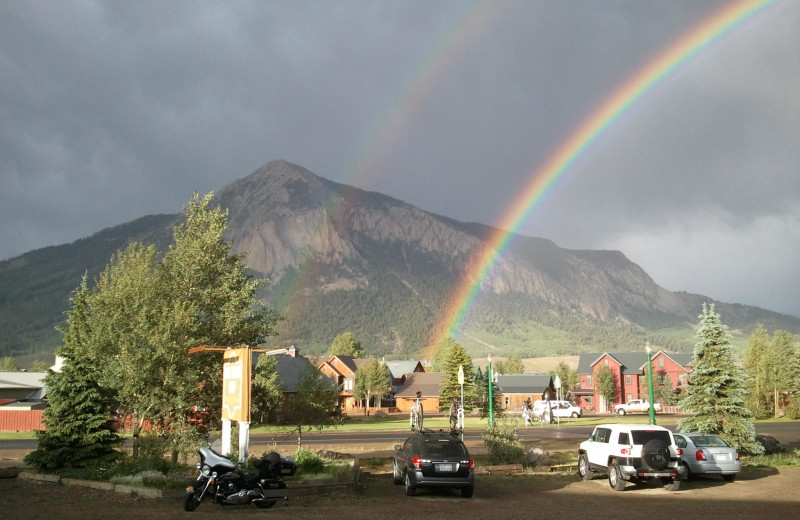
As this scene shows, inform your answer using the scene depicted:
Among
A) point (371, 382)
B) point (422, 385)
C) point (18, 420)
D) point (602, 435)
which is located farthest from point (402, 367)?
point (602, 435)

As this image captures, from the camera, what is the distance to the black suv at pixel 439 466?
17344mm

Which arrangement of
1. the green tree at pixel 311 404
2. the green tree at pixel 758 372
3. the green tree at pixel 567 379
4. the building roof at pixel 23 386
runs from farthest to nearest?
1. the green tree at pixel 567 379
2. the building roof at pixel 23 386
3. the green tree at pixel 758 372
4. the green tree at pixel 311 404

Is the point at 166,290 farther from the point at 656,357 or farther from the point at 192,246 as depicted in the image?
the point at 656,357

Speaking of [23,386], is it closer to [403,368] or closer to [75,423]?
[75,423]

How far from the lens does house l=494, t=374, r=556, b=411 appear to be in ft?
351

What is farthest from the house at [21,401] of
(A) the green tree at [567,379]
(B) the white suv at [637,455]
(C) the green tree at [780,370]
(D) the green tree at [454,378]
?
(A) the green tree at [567,379]

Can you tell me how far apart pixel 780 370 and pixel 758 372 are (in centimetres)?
212

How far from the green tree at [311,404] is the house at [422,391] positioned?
7495 cm

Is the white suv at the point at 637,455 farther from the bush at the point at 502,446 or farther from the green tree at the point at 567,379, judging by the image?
the green tree at the point at 567,379

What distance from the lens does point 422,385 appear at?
112m

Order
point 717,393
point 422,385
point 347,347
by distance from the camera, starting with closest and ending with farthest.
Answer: point 717,393, point 422,385, point 347,347

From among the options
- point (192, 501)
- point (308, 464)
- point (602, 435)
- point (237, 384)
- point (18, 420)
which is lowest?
point (18, 420)

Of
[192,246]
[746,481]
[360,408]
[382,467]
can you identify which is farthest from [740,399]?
[360,408]

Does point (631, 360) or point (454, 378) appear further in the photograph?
point (631, 360)
